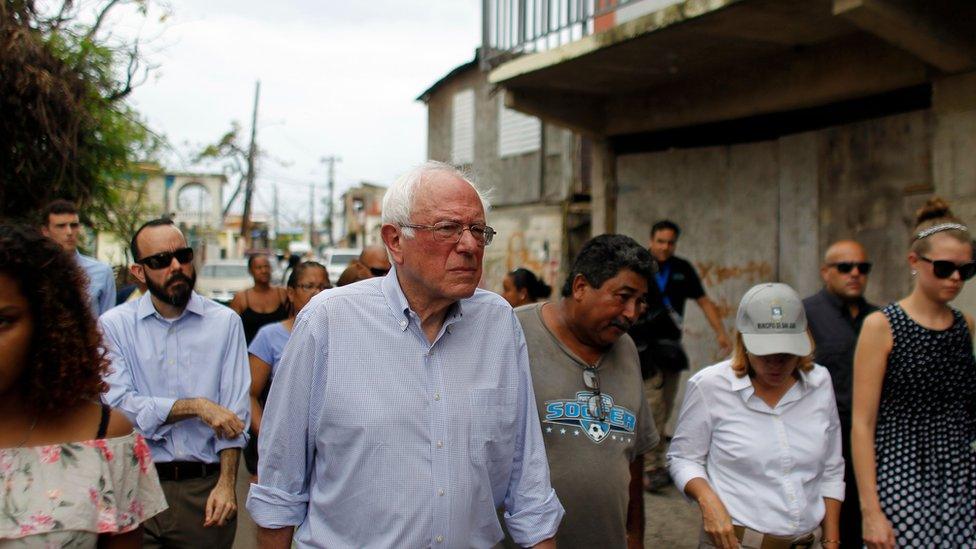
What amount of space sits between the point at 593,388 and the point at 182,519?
1.80 metres

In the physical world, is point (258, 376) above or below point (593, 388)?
below

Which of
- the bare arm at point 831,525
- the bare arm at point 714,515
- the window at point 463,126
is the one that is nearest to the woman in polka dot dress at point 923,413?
the bare arm at point 831,525

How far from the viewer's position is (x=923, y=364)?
12.3 ft

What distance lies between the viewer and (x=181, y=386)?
376cm

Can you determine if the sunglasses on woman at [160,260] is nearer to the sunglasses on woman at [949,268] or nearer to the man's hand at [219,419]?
the man's hand at [219,419]

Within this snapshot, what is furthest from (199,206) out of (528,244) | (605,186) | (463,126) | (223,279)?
(605,186)

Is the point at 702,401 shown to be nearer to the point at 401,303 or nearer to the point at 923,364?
the point at 923,364

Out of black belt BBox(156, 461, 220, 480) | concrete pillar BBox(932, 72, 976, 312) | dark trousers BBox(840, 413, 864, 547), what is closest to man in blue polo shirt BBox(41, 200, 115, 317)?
black belt BBox(156, 461, 220, 480)

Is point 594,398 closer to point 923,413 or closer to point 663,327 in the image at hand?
point 923,413

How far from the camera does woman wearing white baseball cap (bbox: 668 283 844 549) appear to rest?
11.0 feet

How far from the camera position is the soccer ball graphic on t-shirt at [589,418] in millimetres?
3154

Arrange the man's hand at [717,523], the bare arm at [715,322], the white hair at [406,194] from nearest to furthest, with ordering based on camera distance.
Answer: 1. the white hair at [406,194]
2. the man's hand at [717,523]
3. the bare arm at [715,322]

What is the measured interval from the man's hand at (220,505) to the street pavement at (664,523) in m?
2.41

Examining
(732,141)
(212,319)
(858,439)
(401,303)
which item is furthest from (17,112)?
(858,439)
